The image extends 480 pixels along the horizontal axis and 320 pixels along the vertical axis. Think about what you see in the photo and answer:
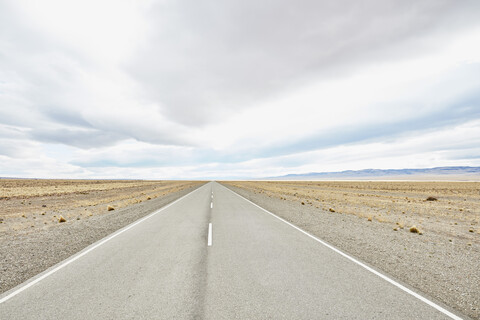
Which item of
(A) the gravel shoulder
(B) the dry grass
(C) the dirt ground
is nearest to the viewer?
(A) the gravel shoulder

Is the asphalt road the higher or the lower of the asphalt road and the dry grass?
the higher

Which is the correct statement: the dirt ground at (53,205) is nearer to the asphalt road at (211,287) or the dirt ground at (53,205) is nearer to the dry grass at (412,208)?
the asphalt road at (211,287)

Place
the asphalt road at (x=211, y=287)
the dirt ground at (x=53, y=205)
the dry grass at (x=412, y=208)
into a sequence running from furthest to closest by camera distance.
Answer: the dirt ground at (x=53, y=205) → the dry grass at (x=412, y=208) → the asphalt road at (x=211, y=287)

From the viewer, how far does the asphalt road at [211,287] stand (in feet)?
11.6

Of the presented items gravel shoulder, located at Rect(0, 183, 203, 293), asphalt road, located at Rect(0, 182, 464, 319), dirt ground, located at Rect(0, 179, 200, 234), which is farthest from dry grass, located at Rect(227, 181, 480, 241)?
dirt ground, located at Rect(0, 179, 200, 234)

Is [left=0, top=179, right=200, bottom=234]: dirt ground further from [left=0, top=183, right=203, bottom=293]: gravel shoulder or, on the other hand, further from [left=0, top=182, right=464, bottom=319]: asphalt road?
[left=0, top=182, right=464, bottom=319]: asphalt road

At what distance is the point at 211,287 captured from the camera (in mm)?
4289

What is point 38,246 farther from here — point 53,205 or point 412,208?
point 412,208

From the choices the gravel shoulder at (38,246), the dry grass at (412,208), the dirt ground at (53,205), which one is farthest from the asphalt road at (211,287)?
the dirt ground at (53,205)

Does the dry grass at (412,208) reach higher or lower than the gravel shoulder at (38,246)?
lower

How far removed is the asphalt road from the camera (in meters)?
3.55

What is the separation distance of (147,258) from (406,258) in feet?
22.2

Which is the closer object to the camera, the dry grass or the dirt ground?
the dry grass

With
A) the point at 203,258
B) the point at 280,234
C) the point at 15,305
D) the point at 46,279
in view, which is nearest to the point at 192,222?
the point at 280,234
